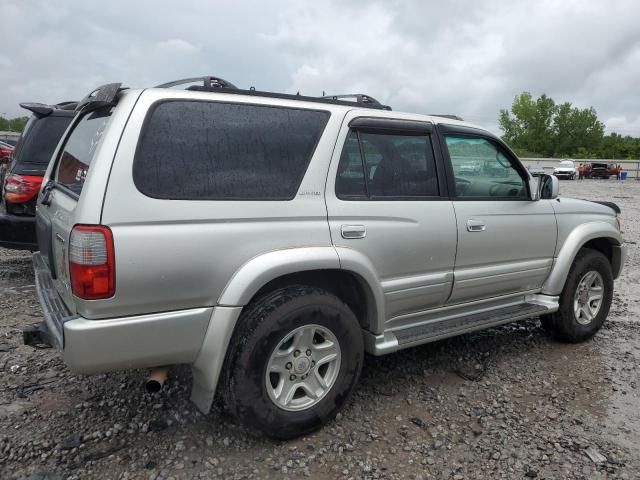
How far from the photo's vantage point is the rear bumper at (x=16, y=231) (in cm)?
512

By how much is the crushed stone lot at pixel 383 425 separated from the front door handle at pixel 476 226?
1084 mm

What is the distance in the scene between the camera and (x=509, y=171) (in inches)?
159

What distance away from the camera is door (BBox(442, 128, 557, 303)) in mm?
3562

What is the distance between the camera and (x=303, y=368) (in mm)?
2838

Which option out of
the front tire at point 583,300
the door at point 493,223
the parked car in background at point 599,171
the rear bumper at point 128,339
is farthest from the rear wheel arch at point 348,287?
the parked car in background at point 599,171

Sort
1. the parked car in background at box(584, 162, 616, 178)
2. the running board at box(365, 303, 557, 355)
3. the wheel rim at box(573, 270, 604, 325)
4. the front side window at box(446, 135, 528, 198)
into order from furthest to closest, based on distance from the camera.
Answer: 1. the parked car in background at box(584, 162, 616, 178)
2. the wheel rim at box(573, 270, 604, 325)
3. the front side window at box(446, 135, 528, 198)
4. the running board at box(365, 303, 557, 355)

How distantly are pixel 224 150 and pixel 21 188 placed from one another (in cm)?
358

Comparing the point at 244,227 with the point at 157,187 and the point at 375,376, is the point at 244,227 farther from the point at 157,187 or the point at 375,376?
the point at 375,376

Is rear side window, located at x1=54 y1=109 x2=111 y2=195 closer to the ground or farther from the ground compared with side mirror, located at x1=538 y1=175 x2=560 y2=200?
farther from the ground

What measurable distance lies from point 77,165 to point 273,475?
2004mm

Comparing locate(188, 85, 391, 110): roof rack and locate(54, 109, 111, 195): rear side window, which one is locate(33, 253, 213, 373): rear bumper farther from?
locate(188, 85, 391, 110): roof rack

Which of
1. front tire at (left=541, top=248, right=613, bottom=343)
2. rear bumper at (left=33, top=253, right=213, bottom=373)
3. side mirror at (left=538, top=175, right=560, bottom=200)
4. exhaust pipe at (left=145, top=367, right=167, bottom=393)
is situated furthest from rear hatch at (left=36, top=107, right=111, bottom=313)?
front tire at (left=541, top=248, right=613, bottom=343)

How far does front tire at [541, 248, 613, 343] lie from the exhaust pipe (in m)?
3.28

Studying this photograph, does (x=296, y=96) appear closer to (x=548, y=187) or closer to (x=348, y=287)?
(x=348, y=287)
